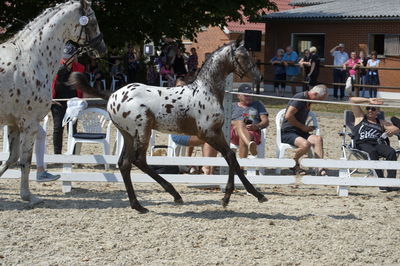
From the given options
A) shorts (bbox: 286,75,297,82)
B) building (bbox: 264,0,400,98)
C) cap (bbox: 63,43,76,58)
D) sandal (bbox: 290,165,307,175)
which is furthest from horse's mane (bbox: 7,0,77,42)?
building (bbox: 264,0,400,98)

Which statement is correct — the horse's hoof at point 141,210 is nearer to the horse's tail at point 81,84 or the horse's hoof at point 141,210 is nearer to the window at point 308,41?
the horse's tail at point 81,84

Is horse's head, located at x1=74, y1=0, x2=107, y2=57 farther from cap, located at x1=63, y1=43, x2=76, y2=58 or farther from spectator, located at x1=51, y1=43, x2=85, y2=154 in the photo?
spectator, located at x1=51, y1=43, x2=85, y2=154

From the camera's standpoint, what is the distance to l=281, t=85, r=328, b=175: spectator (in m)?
9.95

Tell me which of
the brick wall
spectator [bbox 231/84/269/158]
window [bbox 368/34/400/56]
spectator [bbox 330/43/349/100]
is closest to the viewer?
spectator [bbox 231/84/269/158]

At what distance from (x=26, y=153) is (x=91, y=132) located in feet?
11.1

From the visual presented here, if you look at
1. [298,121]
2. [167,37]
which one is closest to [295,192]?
[298,121]

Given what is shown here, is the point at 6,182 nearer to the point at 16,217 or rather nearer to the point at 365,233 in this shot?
the point at 16,217

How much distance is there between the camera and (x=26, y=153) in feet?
26.0

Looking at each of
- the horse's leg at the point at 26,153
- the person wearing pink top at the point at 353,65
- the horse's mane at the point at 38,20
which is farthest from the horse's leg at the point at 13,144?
the person wearing pink top at the point at 353,65

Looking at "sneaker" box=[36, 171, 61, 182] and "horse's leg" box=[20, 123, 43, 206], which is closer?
"horse's leg" box=[20, 123, 43, 206]

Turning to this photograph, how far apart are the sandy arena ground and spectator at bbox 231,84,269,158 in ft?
2.22

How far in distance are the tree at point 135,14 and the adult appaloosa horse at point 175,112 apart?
1629 centimetres

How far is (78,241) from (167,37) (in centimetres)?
1931

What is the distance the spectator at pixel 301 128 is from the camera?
9.95 meters
